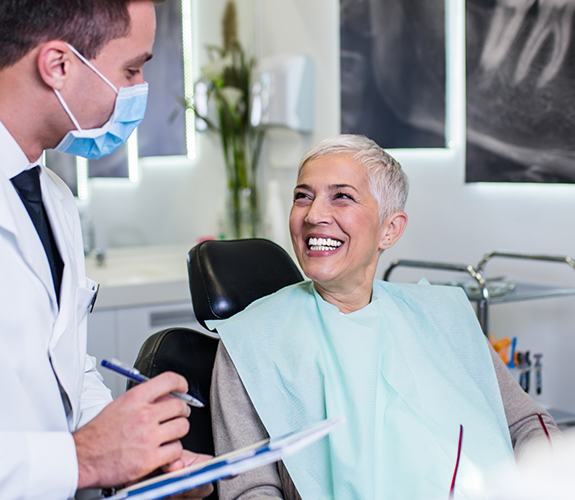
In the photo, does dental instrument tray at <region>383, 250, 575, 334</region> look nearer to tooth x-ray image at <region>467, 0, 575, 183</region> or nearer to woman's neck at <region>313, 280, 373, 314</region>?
tooth x-ray image at <region>467, 0, 575, 183</region>

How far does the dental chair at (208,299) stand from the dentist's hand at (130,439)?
0.46 metres

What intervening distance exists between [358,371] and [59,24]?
93cm

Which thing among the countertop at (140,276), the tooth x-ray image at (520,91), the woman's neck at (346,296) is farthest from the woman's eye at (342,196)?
the countertop at (140,276)

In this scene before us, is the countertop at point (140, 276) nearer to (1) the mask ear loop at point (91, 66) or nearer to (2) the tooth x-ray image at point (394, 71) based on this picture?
(2) the tooth x-ray image at point (394, 71)

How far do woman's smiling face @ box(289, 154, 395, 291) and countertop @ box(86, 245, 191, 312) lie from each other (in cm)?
153

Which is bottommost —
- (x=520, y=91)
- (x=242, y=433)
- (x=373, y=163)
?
(x=242, y=433)

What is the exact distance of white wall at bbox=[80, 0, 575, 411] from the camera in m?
2.39

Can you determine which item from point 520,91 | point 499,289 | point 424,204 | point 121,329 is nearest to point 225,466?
point 499,289

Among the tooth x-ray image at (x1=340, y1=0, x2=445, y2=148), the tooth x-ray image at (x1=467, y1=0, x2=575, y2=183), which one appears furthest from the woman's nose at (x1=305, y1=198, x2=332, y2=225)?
the tooth x-ray image at (x1=340, y1=0, x2=445, y2=148)

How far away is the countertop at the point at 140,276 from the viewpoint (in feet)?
9.44

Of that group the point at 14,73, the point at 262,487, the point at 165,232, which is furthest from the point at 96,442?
the point at 165,232

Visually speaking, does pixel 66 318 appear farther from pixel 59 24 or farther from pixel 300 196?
pixel 300 196

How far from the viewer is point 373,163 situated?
1.55 meters

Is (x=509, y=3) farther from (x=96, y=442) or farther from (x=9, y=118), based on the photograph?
(x=96, y=442)
